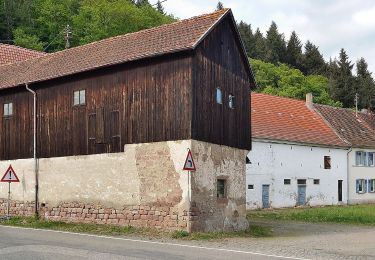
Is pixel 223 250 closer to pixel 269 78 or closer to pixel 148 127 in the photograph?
pixel 148 127

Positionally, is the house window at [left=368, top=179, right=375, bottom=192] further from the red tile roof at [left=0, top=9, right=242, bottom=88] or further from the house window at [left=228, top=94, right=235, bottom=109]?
the red tile roof at [left=0, top=9, right=242, bottom=88]

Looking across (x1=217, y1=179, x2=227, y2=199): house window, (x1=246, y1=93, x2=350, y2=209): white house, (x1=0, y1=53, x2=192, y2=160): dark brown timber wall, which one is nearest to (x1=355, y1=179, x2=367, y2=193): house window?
(x1=246, y1=93, x2=350, y2=209): white house

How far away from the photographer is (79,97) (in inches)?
896

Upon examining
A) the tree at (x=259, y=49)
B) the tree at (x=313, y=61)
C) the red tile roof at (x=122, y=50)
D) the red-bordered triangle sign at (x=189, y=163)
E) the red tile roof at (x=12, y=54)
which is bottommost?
the red-bordered triangle sign at (x=189, y=163)

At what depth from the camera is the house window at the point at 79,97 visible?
22578mm

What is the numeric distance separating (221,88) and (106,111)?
4.75m

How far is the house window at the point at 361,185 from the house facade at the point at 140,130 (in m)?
27.6

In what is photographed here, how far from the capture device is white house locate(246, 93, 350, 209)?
126 ft

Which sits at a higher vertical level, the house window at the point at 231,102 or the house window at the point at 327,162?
the house window at the point at 231,102

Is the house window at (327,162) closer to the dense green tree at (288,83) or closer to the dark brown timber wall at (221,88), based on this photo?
the dark brown timber wall at (221,88)

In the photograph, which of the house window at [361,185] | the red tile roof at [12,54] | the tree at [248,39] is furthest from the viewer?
the tree at [248,39]

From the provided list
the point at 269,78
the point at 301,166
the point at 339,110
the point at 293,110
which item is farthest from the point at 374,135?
the point at 269,78

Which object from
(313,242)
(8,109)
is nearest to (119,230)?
(313,242)

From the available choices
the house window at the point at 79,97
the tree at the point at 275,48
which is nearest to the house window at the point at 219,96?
the house window at the point at 79,97
